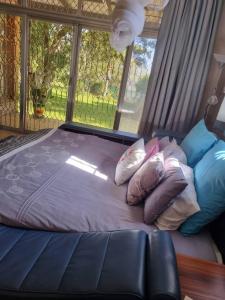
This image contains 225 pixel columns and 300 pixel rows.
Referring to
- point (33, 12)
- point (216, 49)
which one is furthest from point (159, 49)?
point (33, 12)

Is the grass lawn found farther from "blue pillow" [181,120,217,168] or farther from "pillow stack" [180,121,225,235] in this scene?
"pillow stack" [180,121,225,235]

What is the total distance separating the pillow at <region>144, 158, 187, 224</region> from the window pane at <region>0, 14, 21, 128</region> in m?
3.23

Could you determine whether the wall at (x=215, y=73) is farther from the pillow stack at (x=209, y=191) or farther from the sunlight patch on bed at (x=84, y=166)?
the sunlight patch on bed at (x=84, y=166)

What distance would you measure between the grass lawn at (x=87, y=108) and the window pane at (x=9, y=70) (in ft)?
2.03

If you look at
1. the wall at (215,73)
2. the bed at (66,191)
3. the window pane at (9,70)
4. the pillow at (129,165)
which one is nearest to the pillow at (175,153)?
the pillow at (129,165)

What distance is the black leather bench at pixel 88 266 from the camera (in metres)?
0.83

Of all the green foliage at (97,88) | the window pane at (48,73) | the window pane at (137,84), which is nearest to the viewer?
the window pane at (137,84)

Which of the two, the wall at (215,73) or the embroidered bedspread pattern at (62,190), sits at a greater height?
the wall at (215,73)

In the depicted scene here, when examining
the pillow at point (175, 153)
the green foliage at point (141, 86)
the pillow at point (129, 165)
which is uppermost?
the green foliage at point (141, 86)

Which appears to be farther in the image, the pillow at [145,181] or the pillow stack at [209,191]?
the pillow at [145,181]

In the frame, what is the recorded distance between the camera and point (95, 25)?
322 cm

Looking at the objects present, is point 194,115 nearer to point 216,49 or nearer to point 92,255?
point 216,49

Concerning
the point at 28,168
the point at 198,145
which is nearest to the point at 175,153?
the point at 198,145

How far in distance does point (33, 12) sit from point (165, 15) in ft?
6.06
